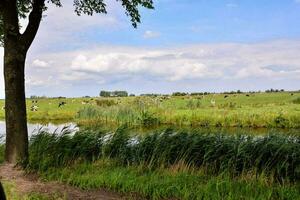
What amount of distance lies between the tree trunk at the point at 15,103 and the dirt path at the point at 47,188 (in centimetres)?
106

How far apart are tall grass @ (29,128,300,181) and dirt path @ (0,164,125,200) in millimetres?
878

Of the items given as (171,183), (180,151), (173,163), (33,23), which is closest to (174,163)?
(173,163)

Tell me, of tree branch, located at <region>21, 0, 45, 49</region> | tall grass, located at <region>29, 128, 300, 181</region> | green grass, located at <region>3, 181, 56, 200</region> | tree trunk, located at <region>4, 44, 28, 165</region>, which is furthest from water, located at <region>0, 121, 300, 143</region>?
green grass, located at <region>3, 181, 56, 200</region>

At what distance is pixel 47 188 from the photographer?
1148cm

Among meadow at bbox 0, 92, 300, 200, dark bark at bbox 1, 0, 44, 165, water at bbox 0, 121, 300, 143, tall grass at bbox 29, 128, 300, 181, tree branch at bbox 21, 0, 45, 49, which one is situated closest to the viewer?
meadow at bbox 0, 92, 300, 200

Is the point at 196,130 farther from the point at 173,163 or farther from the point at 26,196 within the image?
the point at 26,196

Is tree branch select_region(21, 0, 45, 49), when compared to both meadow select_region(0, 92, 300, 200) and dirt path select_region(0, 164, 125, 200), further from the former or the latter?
dirt path select_region(0, 164, 125, 200)

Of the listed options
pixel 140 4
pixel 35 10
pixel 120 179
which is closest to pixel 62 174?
pixel 120 179

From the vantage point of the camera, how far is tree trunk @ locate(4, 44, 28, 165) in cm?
1412

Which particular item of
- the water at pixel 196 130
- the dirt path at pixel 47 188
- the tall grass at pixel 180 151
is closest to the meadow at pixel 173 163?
the tall grass at pixel 180 151

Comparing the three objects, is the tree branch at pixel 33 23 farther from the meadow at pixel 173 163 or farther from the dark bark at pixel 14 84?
the meadow at pixel 173 163

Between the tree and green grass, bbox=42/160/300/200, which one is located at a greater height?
the tree

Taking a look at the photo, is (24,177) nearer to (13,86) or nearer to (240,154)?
(13,86)

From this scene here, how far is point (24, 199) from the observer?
10.5m
